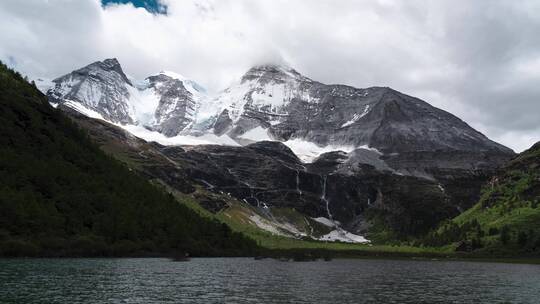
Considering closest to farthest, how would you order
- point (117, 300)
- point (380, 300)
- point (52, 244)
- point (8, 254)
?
1. point (117, 300)
2. point (380, 300)
3. point (8, 254)
4. point (52, 244)

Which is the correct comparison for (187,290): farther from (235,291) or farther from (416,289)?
(416,289)

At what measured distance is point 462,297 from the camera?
106 m

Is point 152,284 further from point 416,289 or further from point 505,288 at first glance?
point 505,288

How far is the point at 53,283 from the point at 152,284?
19401mm

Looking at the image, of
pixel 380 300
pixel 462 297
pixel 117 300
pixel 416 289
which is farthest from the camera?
pixel 416 289

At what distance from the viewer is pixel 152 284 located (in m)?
115

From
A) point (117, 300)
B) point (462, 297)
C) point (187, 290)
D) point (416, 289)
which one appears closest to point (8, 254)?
point (187, 290)

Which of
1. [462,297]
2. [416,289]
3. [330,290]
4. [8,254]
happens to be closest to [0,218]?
[8,254]

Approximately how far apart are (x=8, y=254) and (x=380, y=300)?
405 feet

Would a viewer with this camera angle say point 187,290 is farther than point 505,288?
No

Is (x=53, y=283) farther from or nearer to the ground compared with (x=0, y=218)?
nearer to the ground

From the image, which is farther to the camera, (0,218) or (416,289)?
(0,218)

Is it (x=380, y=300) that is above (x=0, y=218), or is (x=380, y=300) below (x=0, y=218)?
below

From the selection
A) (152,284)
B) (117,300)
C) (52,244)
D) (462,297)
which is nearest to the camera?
(117,300)
